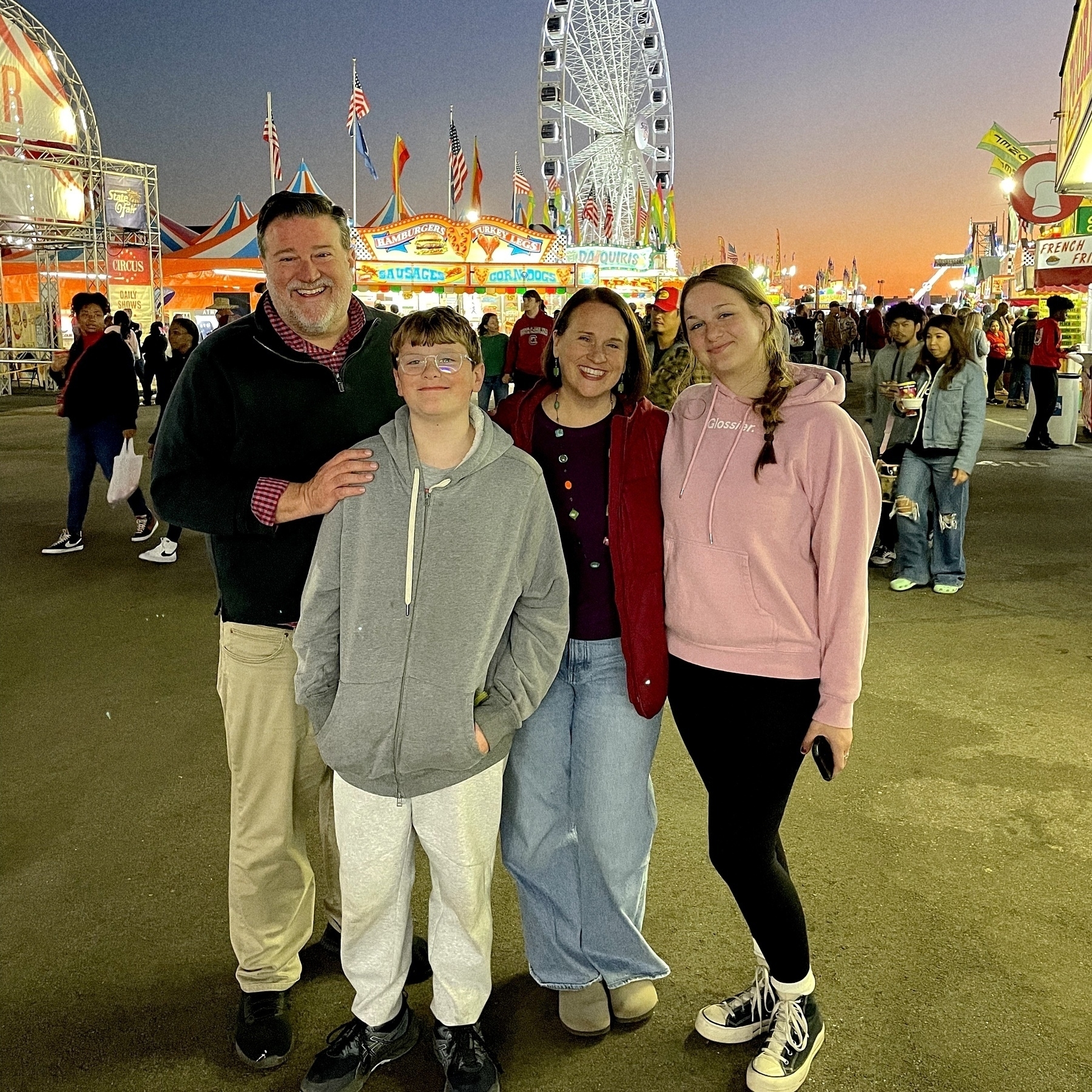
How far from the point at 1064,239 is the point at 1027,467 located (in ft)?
19.4

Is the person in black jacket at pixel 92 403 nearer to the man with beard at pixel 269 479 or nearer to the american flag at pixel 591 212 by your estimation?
the man with beard at pixel 269 479

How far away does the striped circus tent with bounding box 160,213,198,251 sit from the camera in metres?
30.7

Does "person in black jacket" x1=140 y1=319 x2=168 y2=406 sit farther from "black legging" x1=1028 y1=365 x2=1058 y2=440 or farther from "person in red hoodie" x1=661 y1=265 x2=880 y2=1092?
"black legging" x1=1028 y1=365 x2=1058 y2=440

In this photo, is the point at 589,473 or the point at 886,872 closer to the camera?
the point at 589,473

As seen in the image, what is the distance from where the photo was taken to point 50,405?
20.0 meters

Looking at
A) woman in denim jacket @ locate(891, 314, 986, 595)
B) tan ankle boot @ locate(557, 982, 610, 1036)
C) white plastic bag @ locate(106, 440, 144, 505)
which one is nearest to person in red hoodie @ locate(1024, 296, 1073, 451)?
woman in denim jacket @ locate(891, 314, 986, 595)

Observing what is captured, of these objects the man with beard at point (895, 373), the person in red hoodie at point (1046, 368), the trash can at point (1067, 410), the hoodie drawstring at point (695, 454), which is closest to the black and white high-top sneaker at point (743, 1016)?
the hoodie drawstring at point (695, 454)

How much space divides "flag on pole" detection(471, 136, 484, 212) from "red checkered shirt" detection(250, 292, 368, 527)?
33.1 meters

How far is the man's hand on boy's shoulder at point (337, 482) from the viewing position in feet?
6.97

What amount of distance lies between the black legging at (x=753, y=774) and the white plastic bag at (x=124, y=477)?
16.2 feet

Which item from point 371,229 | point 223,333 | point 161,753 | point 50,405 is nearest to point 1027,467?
point 161,753

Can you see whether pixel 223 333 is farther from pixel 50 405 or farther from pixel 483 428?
pixel 50 405

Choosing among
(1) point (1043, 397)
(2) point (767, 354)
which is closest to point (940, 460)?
(2) point (767, 354)

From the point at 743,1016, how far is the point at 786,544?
48.0 inches
